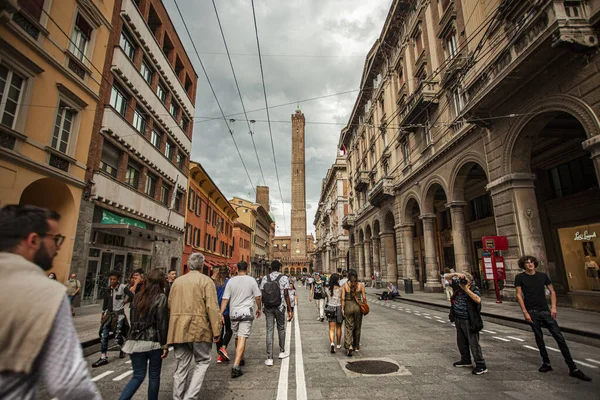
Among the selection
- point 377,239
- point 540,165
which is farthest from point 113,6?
point 377,239

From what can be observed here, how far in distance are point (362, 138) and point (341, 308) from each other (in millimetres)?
33404

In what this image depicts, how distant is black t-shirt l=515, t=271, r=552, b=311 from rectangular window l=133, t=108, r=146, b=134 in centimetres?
1825

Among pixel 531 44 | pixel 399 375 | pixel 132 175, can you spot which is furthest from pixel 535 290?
pixel 132 175

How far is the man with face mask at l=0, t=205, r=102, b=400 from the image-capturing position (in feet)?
4.10

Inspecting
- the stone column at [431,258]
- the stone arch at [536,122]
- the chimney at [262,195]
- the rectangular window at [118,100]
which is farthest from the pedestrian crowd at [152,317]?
the chimney at [262,195]

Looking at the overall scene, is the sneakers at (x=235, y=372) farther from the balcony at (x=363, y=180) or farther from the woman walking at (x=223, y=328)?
the balcony at (x=363, y=180)

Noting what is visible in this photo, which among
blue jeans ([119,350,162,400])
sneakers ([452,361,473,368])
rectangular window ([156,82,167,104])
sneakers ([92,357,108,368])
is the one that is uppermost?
rectangular window ([156,82,167,104])

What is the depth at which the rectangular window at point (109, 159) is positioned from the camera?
14422 mm

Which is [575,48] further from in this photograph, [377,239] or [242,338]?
[377,239]

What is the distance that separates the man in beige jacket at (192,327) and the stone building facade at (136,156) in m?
10.9

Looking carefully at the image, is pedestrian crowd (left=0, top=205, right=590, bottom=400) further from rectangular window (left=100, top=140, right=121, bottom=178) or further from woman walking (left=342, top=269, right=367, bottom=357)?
rectangular window (left=100, top=140, right=121, bottom=178)

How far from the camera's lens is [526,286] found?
5.53 m

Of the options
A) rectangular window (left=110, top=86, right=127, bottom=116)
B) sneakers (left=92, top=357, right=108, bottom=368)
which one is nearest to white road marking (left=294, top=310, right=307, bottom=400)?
sneakers (left=92, top=357, right=108, bottom=368)

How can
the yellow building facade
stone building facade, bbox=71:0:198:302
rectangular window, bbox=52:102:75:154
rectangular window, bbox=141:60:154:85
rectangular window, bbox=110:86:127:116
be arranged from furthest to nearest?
rectangular window, bbox=141:60:154:85 < rectangular window, bbox=110:86:127:116 < stone building facade, bbox=71:0:198:302 < rectangular window, bbox=52:102:75:154 < the yellow building facade
